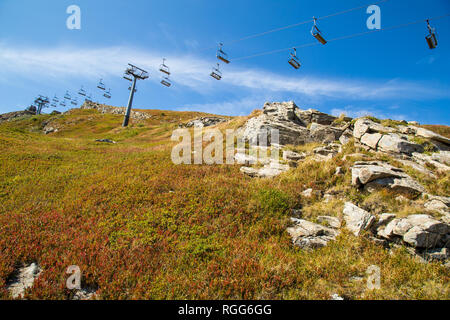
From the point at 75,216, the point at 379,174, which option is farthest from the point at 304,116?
the point at 75,216

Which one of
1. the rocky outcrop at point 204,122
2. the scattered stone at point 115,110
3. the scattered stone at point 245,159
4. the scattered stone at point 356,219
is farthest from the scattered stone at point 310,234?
the scattered stone at point 115,110

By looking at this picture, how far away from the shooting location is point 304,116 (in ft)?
77.8

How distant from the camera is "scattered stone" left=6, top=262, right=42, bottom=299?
459 centimetres

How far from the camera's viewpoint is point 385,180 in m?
9.20

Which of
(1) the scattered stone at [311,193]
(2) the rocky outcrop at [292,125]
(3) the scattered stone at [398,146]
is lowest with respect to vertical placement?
(1) the scattered stone at [311,193]

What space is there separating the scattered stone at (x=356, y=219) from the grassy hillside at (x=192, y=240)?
1.20 feet

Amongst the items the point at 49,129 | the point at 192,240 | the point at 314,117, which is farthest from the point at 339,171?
the point at 49,129

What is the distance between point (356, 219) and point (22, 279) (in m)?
10.0

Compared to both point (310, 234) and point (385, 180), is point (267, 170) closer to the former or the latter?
point (385, 180)

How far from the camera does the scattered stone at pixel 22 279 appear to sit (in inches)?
181

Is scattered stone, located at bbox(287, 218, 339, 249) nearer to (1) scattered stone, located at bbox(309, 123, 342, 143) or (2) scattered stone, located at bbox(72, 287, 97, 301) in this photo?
(2) scattered stone, located at bbox(72, 287, 97, 301)

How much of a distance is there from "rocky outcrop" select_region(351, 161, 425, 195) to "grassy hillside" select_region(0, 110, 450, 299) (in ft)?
1.78

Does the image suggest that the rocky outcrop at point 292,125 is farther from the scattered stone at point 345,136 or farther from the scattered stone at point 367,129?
the scattered stone at point 367,129

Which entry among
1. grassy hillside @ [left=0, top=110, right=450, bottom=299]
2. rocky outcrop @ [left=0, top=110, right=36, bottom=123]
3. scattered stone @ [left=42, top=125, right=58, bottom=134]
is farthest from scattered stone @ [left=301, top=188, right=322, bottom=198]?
A: rocky outcrop @ [left=0, top=110, right=36, bottom=123]
